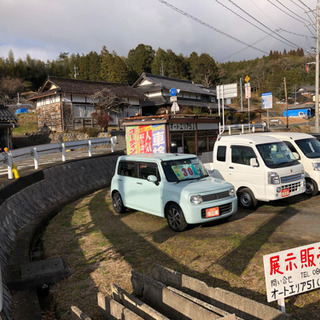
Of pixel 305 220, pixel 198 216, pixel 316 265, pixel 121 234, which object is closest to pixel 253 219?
pixel 305 220

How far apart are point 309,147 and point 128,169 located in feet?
20.7

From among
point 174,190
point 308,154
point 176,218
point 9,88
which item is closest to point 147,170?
point 174,190

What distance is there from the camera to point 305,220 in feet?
24.0

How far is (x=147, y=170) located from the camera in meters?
8.04

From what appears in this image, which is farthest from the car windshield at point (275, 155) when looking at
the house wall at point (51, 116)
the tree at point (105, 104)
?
the house wall at point (51, 116)

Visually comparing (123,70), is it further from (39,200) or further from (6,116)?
(39,200)

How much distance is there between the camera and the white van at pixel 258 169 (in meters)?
8.19

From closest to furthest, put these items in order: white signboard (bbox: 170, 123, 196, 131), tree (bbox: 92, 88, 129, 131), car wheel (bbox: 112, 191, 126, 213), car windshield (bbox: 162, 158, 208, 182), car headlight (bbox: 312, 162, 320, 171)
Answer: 1. car windshield (bbox: 162, 158, 208, 182)
2. car wheel (bbox: 112, 191, 126, 213)
3. car headlight (bbox: 312, 162, 320, 171)
4. white signboard (bbox: 170, 123, 196, 131)
5. tree (bbox: 92, 88, 129, 131)

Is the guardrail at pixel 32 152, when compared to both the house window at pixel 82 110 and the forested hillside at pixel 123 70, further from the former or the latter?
the forested hillside at pixel 123 70

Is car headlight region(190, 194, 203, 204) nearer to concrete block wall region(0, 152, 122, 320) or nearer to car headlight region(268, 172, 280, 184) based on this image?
car headlight region(268, 172, 280, 184)

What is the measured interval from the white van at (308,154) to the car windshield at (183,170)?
3957mm

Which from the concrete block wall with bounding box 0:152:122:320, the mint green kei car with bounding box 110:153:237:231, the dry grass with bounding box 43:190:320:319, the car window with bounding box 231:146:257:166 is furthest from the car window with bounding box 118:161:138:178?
the car window with bounding box 231:146:257:166

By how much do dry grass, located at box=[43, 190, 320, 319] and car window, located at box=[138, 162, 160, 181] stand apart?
51.7 inches

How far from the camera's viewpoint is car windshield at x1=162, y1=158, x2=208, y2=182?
7586 mm
